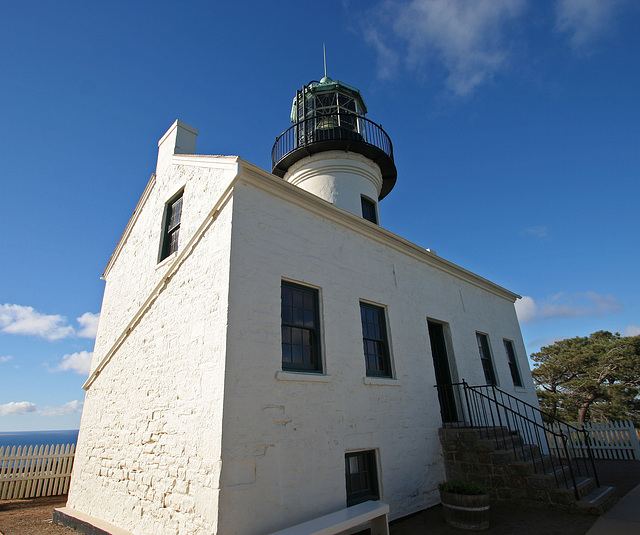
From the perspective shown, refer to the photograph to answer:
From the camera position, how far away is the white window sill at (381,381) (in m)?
7.07

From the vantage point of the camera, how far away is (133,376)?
7.60 m

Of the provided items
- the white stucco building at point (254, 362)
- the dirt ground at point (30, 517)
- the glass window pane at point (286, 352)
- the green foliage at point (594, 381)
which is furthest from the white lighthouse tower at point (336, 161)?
the green foliage at point (594, 381)

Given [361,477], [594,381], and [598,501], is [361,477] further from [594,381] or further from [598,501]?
[594,381]

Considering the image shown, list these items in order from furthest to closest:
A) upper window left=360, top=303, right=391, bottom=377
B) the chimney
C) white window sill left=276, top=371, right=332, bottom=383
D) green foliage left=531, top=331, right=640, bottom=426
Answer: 1. green foliage left=531, top=331, right=640, bottom=426
2. the chimney
3. upper window left=360, top=303, right=391, bottom=377
4. white window sill left=276, top=371, right=332, bottom=383

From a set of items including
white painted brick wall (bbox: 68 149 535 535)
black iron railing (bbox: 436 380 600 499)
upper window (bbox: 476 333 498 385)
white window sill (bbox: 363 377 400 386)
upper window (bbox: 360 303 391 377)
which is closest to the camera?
white painted brick wall (bbox: 68 149 535 535)

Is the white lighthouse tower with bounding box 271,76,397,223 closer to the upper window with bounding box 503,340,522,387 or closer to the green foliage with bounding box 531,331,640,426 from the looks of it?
the upper window with bounding box 503,340,522,387

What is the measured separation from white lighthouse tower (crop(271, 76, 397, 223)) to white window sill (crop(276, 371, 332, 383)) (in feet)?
21.6

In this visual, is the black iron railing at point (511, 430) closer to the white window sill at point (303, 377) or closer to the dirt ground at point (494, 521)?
the dirt ground at point (494, 521)

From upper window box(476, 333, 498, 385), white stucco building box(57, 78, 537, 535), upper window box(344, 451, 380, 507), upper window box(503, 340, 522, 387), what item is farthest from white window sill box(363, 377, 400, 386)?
upper window box(503, 340, 522, 387)

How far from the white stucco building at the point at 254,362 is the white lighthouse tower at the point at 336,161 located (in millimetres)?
3501

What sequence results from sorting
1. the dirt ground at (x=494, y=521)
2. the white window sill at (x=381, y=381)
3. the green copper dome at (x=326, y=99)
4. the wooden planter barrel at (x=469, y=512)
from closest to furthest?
the dirt ground at (x=494, y=521)
the wooden planter barrel at (x=469, y=512)
the white window sill at (x=381, y=381)
the green copper dome at (x=326, y=99)

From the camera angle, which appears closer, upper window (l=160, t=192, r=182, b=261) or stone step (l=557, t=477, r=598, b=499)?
stone step (l=557, t=477, r=598, b=499)

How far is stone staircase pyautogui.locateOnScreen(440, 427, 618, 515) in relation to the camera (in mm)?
6676

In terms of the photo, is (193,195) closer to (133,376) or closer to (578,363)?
(133,376)
